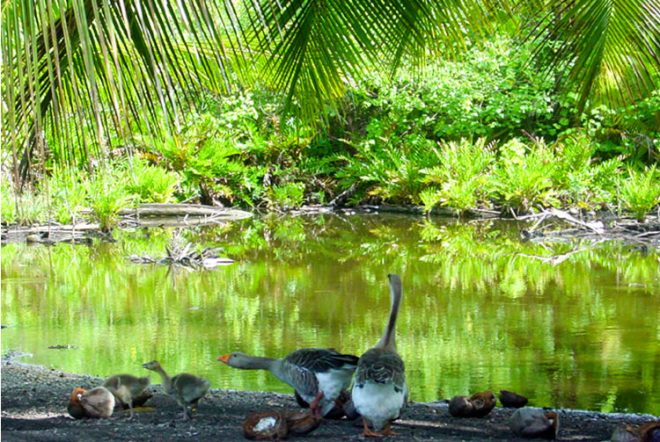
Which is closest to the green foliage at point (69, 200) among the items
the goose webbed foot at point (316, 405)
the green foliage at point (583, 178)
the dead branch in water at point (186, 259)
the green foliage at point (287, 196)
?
the dead branch in water at point (186, 259)

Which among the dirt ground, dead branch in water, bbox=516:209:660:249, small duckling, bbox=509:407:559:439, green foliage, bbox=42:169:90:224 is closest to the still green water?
dead branch in water, bbox=516:209:660:249

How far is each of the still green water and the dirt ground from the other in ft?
2.90

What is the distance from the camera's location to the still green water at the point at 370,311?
865 centimetres

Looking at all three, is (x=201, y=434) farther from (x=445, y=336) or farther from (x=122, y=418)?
(x=445, y=336)

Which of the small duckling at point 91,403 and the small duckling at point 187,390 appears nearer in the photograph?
the small duckling at point 91,403

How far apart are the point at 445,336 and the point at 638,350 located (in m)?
1.97

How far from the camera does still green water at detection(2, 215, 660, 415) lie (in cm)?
865

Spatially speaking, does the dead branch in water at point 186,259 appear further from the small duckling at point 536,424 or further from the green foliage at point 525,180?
the small duckling at point 536,424

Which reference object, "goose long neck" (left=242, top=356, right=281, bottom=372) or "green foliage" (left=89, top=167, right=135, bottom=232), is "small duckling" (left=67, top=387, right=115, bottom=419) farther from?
"green foliage" (left=89, top=167, right=135, bottom=232)

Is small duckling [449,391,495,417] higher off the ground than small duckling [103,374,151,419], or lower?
lower

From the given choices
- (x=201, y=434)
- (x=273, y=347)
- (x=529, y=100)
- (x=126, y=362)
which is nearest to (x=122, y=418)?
(x=201, y=434)

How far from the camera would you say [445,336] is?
10.3 m

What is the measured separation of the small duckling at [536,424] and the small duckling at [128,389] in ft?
7.94

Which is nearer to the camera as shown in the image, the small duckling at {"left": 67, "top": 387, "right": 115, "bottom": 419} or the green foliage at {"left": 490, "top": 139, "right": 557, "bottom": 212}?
the small duckling at {"left": 67, "top": 387, "right": 115, "bottom": 419}
